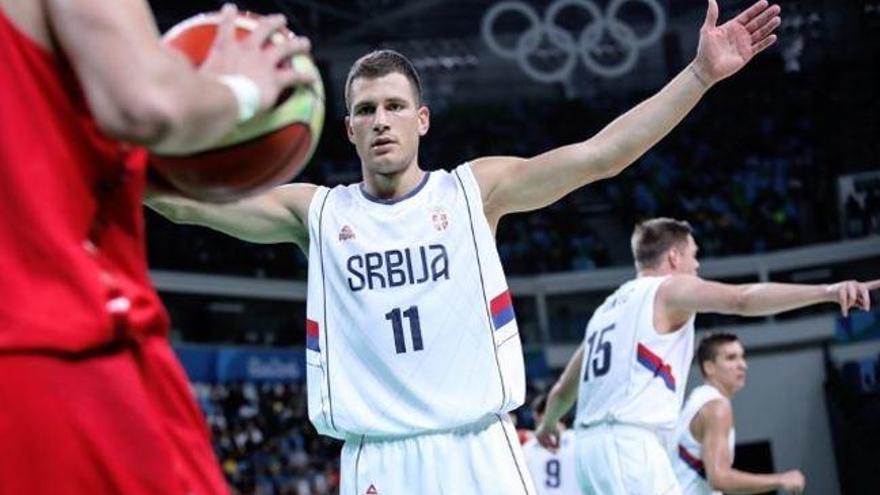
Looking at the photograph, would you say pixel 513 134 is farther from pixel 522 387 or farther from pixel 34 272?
pixel 34 272

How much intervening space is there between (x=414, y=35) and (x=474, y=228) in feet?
68.2

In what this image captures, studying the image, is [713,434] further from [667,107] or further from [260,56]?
[260,56]

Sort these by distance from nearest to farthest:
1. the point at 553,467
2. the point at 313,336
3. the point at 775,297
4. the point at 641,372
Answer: the point at 313,336
the point at 775,297
the point at 641,372
the point at 553,467

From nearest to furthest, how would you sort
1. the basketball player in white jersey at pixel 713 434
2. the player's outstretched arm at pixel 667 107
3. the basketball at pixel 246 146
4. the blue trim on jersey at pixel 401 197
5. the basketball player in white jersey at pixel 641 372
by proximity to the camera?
the basketball at pixel 246 146, the player's outstretched arm at pixel 667 107, the blue trim on jersey at pixel 401 197, the basketball player in white jersey at pixel 641 372, the basketball player in white jersey at pixel 713 434

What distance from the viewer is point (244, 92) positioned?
2.20m

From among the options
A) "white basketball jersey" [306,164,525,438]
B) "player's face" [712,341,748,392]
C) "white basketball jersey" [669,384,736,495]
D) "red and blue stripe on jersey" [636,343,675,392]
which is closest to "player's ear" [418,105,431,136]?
"white basketball jersey" [306,164,525,438]

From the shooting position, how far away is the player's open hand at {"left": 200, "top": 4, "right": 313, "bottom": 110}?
2.24 m

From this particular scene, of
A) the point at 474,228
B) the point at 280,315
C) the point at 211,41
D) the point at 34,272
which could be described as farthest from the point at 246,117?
the point at 280,315

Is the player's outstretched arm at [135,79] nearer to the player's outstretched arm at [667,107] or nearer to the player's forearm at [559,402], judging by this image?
the player's outstretched arm at [667,107]

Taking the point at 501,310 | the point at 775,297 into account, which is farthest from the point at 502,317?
the point at 775,297

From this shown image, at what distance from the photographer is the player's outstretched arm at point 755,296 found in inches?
213

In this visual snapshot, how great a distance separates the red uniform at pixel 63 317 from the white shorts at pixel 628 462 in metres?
5.14

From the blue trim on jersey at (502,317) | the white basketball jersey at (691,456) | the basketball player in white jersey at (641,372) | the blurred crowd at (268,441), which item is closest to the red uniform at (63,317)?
the blue trim on jersey at (502,317)

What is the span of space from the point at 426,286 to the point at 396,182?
46cm
